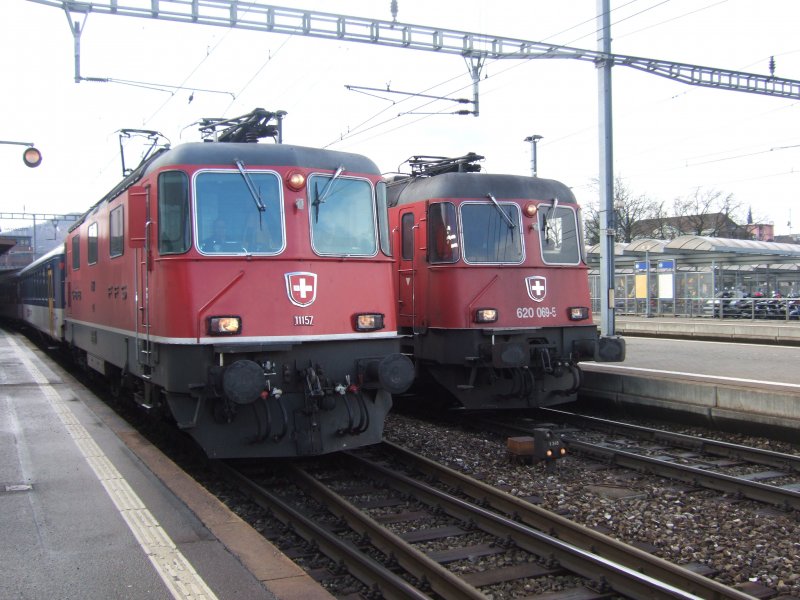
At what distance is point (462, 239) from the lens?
10391 mm

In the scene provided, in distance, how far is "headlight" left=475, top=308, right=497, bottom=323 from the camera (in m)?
10.2

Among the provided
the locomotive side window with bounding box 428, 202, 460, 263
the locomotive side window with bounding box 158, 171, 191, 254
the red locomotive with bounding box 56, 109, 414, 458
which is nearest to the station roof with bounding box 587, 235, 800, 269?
the locomotive side window with bounding box 428, 202, 460, 263

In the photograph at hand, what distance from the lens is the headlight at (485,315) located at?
33.3 feet

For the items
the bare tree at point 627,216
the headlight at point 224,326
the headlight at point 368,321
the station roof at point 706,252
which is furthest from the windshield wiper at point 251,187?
the bare tree at point 627,216

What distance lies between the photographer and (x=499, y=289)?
34.1 ft

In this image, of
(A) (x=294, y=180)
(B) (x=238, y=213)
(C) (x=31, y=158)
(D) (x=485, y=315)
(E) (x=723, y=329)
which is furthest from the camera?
(E) (x=723, y=329)

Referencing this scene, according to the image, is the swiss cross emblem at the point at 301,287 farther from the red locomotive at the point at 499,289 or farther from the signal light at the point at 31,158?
the signal light at the point at 31,158

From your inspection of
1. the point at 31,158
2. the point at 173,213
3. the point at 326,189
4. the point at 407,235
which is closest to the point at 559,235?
the point at 407,235

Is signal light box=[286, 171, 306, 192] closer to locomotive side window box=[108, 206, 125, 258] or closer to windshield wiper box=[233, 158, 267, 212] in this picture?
windshield wiper box=[233, 158, 267, 212]

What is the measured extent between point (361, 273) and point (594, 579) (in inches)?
156

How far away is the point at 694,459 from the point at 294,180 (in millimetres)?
5553

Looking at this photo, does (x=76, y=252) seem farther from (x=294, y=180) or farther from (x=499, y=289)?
(x=499, y=289)

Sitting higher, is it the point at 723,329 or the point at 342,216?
the point at 342,216

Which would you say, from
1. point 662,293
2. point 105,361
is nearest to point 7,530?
point 105,361
